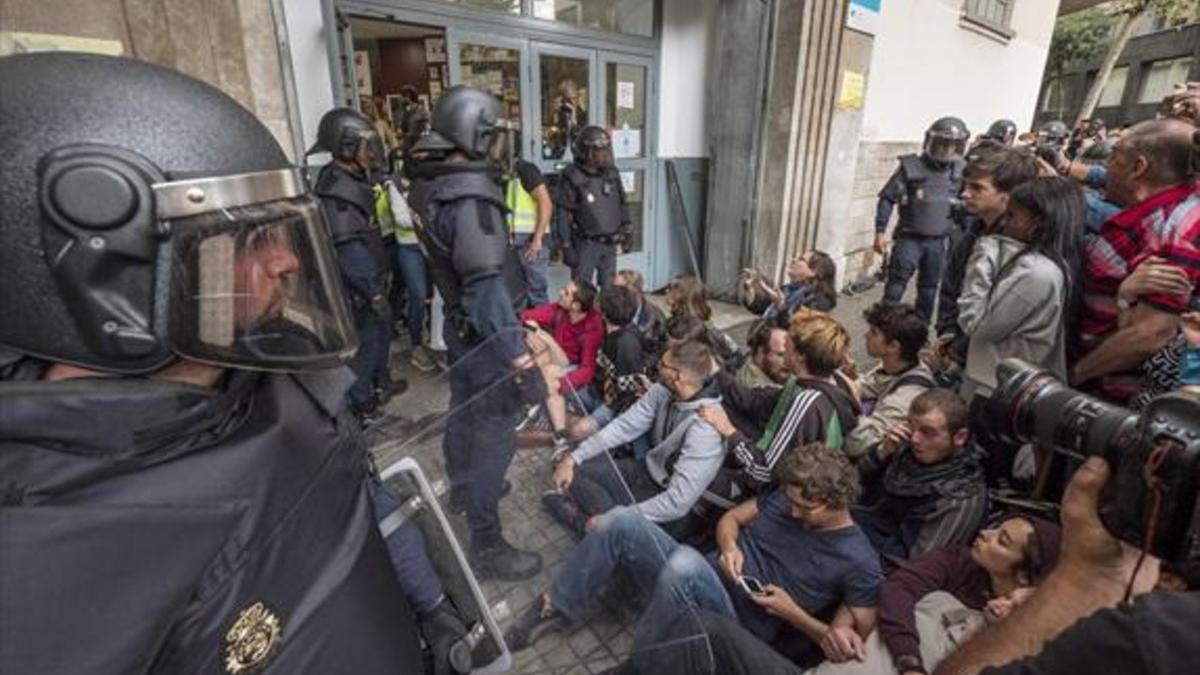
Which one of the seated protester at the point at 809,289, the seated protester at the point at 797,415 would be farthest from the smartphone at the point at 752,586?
the seated protester at the point at 809,289

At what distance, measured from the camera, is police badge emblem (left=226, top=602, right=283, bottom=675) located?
62 centimetres

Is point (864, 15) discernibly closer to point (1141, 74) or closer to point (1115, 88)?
point (1141, 74)

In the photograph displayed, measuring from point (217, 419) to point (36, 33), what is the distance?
8.64 ft

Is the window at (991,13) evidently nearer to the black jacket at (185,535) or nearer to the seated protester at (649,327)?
the seated protester at (649,327)

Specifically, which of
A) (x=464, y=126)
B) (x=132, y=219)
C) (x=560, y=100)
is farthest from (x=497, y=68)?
(x=132, y=219)

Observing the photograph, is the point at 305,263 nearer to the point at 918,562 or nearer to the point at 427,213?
A: the point at 427,213

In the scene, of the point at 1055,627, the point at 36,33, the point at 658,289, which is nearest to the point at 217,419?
the point at 1055,627

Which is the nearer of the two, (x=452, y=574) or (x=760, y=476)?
(x=452, y=574)

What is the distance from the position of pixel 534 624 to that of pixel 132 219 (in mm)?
848

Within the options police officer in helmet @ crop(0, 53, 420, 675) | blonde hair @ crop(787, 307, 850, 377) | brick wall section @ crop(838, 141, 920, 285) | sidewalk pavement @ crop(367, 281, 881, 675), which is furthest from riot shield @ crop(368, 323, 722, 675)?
brick wall section @ crop(838, 141, 920, 285)

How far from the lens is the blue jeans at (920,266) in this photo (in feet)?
15.9

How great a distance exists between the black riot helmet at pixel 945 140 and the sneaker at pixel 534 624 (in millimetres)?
5030

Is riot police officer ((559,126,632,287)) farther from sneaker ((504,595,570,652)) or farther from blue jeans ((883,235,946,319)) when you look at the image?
sneaker ((504,595,570,652))

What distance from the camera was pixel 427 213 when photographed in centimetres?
229
